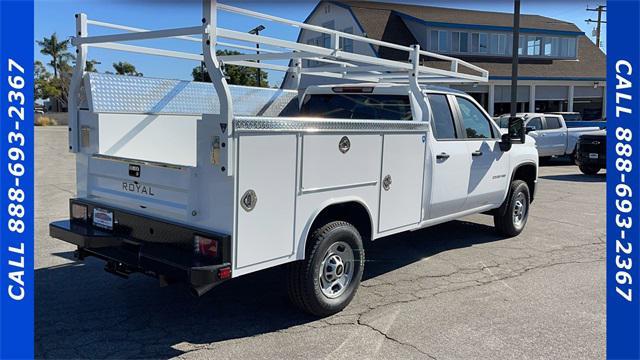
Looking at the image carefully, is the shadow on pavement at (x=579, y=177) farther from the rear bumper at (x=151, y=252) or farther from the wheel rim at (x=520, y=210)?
the rear bumper at (x=151, y=252)

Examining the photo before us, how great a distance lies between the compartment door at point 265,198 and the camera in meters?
3.93

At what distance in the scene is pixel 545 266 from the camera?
21.3 ft

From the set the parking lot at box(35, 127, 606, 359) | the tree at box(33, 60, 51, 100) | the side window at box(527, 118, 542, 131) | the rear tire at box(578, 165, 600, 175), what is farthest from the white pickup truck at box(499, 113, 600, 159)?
the tree at box(33, 60, 51, 100)

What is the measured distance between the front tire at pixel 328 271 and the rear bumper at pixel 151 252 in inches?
31.7

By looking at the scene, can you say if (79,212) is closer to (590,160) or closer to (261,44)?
(261,44)

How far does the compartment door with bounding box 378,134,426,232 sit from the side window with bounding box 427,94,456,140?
1.69 ft

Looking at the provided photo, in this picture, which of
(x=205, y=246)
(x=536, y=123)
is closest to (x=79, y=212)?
(x=205, y=246)

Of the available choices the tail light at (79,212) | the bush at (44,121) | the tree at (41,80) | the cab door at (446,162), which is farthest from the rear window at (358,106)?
the tree at (41,80)

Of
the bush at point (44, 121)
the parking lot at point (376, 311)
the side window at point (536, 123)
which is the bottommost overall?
the parking lot at point (376, 311)

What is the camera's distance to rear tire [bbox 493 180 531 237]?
7.69 m

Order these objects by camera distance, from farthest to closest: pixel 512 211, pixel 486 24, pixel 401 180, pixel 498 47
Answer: pixel 498 47 → pixel 486 24 → pixel 512 211 → pixel 401 180

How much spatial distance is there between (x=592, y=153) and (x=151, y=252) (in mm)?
14803

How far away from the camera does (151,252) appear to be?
165 inches

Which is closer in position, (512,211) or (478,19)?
(512,211)
